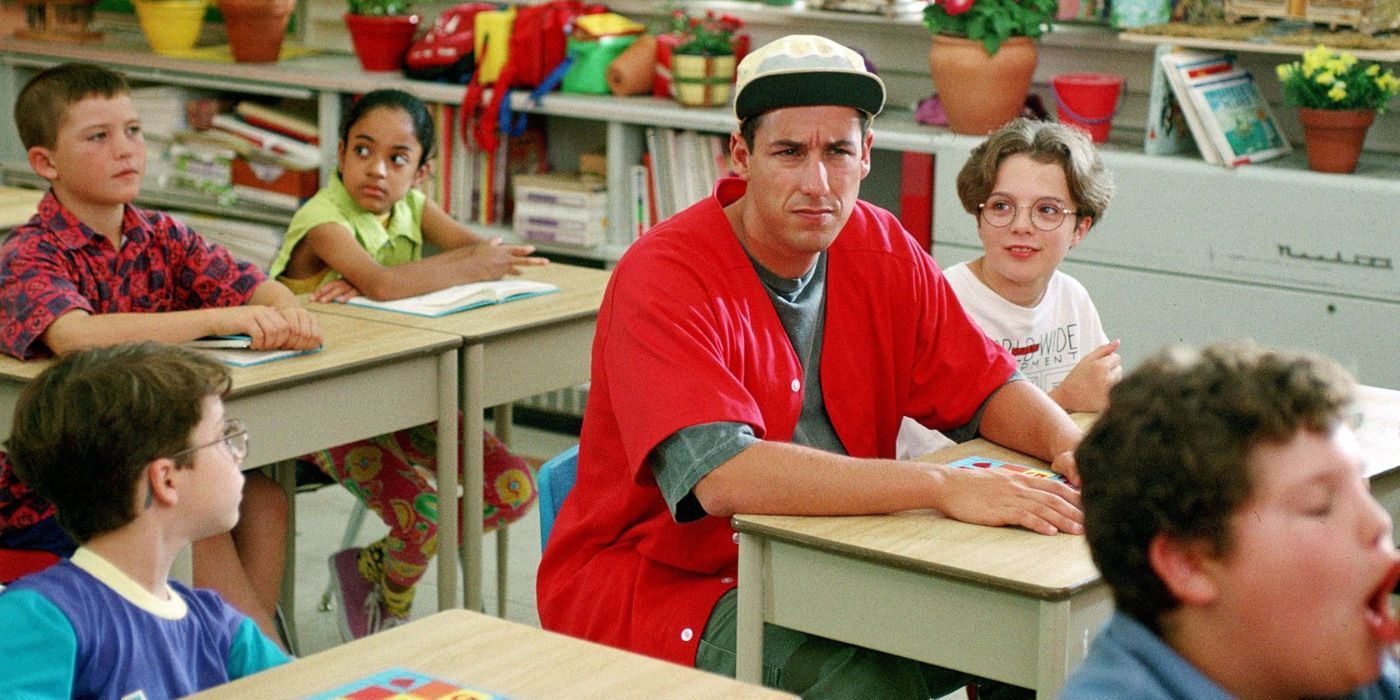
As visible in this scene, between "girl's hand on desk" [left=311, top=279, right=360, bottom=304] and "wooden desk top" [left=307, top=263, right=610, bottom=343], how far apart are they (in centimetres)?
3

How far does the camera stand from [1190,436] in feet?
3.59

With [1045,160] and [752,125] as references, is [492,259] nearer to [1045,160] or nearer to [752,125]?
[1045,160]

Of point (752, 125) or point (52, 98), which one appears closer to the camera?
point (752, 125)

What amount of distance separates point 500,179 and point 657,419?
10.0 feet

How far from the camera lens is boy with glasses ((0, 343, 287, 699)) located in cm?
161

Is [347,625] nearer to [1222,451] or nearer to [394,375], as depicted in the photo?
[394,375]

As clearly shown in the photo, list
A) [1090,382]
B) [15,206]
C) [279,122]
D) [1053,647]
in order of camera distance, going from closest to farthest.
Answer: [1053,647]
[1090,382]
[15,206]
[279,122]

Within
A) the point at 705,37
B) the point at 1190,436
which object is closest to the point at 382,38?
the point at 705,37

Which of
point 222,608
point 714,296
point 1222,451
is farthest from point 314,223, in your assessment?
point 1222,451

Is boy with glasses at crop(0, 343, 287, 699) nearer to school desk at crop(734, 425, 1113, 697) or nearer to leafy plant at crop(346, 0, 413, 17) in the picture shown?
school desk at crop(734, 425, 1113, 697)

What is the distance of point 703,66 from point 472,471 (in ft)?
5.48

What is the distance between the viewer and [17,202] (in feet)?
13.7

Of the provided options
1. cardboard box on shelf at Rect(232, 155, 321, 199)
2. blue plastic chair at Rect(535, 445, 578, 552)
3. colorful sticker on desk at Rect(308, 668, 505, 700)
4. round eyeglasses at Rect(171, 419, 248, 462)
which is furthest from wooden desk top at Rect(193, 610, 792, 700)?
cardboard box on shelf at Rect(232, 155, 321, 199)

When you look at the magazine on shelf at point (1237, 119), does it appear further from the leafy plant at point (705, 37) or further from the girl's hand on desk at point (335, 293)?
the girl's hand on desk at point (335, 293)
